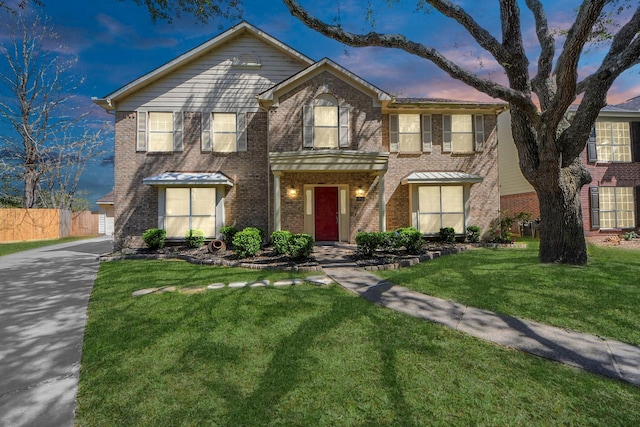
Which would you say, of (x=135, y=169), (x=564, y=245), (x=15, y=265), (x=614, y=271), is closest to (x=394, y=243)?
(x=564, y=245)

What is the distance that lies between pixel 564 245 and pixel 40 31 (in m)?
30.4

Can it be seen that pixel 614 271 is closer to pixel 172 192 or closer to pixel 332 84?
pixel 332 84

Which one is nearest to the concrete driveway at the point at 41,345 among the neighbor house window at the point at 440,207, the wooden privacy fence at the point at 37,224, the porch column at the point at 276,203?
the porch column at the point at 276,203

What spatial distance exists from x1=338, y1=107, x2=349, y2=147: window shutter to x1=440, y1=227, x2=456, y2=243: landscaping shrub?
18.3ft

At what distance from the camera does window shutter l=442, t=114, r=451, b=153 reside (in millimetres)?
12922

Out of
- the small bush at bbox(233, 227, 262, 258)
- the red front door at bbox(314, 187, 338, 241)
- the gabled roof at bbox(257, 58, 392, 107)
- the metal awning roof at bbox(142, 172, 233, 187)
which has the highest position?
the gabled roof at bbox(257, 58, 392, 107)

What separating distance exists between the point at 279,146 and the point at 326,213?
138 inches

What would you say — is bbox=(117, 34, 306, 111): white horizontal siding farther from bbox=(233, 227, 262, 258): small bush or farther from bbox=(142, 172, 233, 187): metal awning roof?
bbox=(233, 227, 262, 258): small bush

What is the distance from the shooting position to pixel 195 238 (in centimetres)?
1155

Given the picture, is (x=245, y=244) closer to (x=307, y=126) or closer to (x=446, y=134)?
(x=307, y=126)

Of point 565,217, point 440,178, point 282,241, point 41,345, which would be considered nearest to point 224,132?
point 282,241

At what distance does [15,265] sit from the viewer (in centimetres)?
930

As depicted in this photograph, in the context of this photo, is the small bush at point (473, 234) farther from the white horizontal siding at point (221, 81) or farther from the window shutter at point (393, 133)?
the white horizontal siding at point (221, 81)

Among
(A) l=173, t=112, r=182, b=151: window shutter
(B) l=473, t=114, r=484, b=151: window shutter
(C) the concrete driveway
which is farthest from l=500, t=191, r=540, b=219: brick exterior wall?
(C) the concrete driveway
